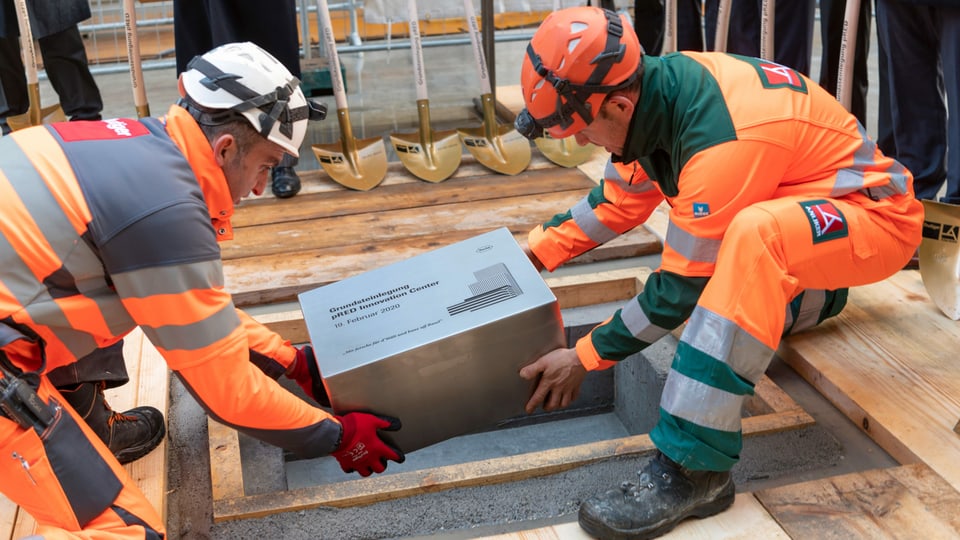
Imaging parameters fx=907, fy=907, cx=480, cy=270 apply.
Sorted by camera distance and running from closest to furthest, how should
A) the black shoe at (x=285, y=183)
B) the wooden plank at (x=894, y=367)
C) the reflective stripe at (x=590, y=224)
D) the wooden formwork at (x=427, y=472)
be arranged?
the wooden formwork at (x=427, y=472), the wooden plank at (x=894, y=367), the reflective stripe at (x=590, y=224), the black shoe at (x=285, y=183)

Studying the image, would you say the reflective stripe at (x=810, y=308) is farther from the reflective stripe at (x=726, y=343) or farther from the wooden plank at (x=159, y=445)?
the wooden plank at (x=159, y=445)

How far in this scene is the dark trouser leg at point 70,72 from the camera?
397cm

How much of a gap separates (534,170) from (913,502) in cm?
243

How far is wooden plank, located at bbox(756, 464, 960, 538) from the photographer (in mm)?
1819

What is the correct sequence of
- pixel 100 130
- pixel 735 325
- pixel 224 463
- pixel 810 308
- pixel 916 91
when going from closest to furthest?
1. pixel 100 130
2. pixel 735 325
3. pixel 224 463
4. pixel 810 308
5. pixel 916 91

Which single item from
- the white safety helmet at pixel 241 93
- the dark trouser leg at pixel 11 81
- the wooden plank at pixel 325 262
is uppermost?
the white safety helmet at pixel 241 93

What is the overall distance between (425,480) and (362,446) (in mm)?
164

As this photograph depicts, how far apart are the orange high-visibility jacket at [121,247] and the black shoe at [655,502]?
737mm

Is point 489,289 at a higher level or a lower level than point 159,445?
higher

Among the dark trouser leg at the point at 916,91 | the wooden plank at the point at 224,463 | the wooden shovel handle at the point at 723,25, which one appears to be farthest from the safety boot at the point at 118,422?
the wooden shovel handle at the point at 723,25

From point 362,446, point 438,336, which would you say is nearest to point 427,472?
point 362,446

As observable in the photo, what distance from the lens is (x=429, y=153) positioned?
13.2ft

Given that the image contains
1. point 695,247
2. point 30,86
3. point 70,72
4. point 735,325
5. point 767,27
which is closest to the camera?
point 735,325

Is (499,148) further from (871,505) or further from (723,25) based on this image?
(871,505)
